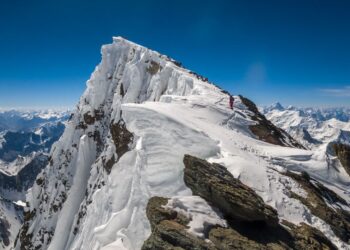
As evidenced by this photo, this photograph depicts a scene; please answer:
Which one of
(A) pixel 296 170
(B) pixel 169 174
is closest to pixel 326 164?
(A) pixel 296 170

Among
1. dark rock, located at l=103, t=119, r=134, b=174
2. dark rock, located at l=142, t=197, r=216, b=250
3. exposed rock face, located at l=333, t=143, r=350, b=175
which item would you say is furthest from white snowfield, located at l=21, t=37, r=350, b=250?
exposed rock face, located at l=333, t=143, r=350, b=175

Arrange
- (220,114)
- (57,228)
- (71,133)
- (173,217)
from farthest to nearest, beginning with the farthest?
(71,133)
(57,228)
(220,114)
(173,217)

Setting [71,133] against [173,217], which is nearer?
[173,217]

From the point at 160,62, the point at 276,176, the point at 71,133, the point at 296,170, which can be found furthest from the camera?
the point at 71,133

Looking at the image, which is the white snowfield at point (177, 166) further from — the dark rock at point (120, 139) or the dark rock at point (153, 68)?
the dark rock at point (153, 68)

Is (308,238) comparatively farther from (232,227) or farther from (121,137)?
(121,137)

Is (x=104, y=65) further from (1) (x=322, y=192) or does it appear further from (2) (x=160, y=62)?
(1) (x=322, y=192)

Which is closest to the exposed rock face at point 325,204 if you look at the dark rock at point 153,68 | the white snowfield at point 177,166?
the white snowfield at point 177,166
